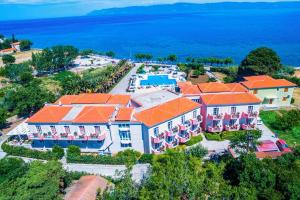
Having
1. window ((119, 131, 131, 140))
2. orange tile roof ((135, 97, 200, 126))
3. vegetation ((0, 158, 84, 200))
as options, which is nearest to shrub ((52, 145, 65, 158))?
vegetation ((0, 158, 84, 200))

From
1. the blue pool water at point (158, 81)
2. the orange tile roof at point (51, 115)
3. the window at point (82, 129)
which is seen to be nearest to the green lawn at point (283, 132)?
the blue pool water at point (158, 81)

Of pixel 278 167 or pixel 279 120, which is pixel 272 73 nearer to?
pixel 279 120

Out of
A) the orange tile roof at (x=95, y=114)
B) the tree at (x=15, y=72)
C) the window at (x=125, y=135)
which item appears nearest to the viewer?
the orange tile roof at (x=95, y=114)

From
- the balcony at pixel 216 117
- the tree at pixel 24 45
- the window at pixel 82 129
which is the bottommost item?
the balcony at pixel 216 117

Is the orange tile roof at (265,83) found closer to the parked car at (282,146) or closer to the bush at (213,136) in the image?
the parked car at (282,146)

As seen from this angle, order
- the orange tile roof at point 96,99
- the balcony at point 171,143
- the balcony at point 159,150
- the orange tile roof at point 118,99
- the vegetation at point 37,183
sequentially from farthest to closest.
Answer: the orange tile roof at point 96,99, the orange tile roof at point 118,99, the balcony at point 171,143, the balcony at point 159,150, the vegetation at point 37,183

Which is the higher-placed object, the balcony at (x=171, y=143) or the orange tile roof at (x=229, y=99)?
the orange tile roof at (x=229, y=99)

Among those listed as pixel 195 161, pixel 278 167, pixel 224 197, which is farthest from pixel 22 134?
pixel 278 167
